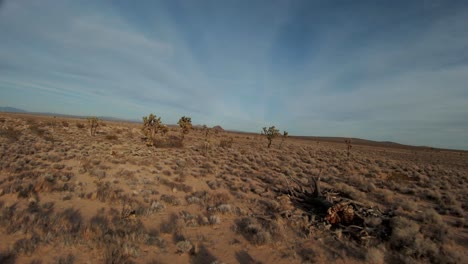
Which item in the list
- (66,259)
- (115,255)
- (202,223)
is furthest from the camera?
(202,223)

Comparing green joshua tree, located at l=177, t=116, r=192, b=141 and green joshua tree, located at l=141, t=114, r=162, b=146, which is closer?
green joshua tree, located at l=141, t=114, r=162, b=146

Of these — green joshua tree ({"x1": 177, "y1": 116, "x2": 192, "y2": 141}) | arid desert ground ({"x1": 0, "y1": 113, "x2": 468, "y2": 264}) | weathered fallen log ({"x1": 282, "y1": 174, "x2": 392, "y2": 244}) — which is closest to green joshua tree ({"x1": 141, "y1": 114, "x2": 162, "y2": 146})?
green joshua tree ({"x1": 177, "y1": 116, "x2": 192, "y2": 141})

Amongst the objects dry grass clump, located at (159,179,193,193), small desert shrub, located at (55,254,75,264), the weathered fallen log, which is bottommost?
small desert shrub, located at (55,254,75,264)

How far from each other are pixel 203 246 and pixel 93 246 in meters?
2.68

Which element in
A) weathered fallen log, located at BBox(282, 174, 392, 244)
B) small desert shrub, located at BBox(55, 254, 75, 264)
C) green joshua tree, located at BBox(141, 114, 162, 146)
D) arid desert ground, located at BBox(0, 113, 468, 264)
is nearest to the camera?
small desert shrub, located at BBox(55, 254, 75, 264)

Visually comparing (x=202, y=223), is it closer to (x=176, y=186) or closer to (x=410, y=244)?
(x=176, y=186)

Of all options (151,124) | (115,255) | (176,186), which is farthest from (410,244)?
(151,124)

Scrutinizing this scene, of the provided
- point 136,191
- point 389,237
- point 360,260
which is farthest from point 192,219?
point 389,237

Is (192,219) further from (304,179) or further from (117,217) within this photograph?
(304,179)

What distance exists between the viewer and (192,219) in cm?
729

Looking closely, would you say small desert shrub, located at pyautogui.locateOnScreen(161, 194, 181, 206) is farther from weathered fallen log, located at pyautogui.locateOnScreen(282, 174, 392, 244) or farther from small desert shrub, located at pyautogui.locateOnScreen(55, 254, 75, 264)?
weathered fallen log, located at pyautogui.locateOnScreen(282, 174, 392, 244)

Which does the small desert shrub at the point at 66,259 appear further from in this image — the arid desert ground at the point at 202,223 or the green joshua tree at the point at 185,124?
the green joshua tree at the point at 185,124

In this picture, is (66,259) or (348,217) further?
(348,217)

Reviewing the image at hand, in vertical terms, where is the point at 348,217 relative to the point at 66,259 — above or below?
above
